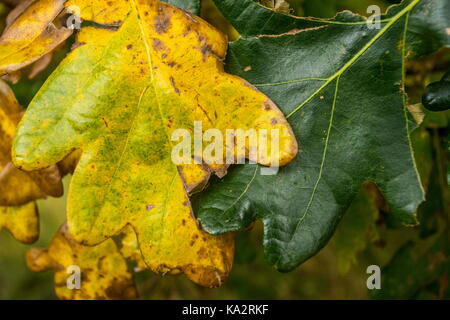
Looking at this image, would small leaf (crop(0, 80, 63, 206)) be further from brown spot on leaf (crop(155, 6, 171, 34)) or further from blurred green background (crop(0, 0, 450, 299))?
brown spot on leaf (crop(155, 6, 171, 34))

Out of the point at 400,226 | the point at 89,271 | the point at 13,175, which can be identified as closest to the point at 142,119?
the point at 13,175

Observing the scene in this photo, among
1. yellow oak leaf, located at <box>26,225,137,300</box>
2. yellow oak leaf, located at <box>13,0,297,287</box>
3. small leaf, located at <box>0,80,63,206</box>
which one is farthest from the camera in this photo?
yellow oak leaf, located at <box>26,225,137,300</box>

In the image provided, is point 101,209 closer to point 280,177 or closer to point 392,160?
point 280,177

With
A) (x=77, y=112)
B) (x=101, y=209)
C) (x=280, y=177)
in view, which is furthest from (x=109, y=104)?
(x=280, y=177)

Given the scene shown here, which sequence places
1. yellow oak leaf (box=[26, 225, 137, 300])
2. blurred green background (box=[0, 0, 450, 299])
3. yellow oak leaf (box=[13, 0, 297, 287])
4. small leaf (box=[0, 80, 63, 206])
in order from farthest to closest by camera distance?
1. blurred green background (box=[0, 0, 450, 299])
2. yellow oak leaf (box=[26, 225, 137, 300])
3. small leaf (box=[0, 80, 63, 206])
4. yellow oak leaf (box=[13, 0, 297, 287])

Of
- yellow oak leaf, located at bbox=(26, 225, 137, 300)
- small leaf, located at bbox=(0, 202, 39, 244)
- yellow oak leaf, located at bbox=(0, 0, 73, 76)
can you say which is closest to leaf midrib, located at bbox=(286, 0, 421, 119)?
yellow oak leaf, located at bbox=(0, 0, 73, 76)

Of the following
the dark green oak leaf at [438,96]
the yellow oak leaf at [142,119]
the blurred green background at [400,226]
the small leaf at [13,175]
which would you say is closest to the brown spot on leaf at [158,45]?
the yellow oak leaf at [142,119]

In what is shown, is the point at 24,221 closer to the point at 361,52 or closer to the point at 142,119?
the point at 142,119
